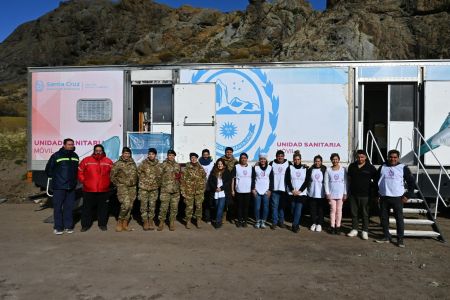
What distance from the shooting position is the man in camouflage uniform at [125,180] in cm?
759

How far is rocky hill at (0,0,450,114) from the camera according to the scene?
848 inches

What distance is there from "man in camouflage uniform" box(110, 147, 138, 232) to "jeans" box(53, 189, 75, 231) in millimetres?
856

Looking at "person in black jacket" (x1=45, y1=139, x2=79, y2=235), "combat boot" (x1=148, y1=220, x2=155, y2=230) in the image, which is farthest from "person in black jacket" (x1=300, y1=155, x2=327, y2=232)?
"person in black jacket" (x1=45, y1=139, x2=79, y2=235)

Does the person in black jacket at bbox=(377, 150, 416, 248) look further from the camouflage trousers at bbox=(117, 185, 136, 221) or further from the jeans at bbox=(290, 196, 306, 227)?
the camouflage trousers at bbox=(117, 185, 136, 221)

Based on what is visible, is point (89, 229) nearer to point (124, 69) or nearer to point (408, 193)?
point (124, 69)

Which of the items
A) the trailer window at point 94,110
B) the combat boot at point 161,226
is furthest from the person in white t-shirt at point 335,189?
the trailer window at point 94,110

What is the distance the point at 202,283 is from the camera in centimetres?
502

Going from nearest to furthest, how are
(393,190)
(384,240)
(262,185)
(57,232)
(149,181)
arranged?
(393,190)
(384,240)
(57,232)
(149,181)
(262,185)

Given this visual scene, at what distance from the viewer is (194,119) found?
27.6 ft

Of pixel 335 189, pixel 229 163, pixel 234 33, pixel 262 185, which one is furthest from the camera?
pixel 234 33

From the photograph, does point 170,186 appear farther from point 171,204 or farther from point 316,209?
point 316,209

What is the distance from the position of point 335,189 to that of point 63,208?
503cm

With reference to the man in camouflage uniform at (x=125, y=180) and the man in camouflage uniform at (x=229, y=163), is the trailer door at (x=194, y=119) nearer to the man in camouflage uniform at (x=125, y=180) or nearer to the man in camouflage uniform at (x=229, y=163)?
the man in camouflage uniform at (x=229, y=163)

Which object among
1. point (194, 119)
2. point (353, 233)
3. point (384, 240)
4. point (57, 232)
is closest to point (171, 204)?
point (194, 119)
